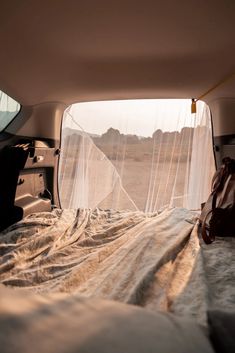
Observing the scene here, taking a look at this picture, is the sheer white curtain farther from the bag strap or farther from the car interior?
the bag strap

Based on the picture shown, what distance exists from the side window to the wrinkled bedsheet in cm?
84

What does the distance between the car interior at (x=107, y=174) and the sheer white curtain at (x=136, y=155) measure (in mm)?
15

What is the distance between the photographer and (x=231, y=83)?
6.30ft

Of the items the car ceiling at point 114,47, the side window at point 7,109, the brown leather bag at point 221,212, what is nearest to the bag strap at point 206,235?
the brown leather bag at point 221,212

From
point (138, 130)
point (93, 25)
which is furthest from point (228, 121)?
point (93, 25)

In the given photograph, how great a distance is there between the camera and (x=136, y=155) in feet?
8.83

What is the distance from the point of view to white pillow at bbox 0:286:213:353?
35 centimetres

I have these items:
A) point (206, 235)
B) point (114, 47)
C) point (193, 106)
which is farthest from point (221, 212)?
point (193, 106)

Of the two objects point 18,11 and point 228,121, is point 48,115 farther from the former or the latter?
point 228,121

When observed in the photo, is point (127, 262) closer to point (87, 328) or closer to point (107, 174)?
point (87, 328)

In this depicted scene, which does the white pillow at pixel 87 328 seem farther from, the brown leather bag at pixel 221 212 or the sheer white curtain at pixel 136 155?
the sheer white curtain at pixel 136 155

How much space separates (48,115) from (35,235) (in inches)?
52.9

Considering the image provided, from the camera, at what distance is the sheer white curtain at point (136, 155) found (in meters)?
2.54

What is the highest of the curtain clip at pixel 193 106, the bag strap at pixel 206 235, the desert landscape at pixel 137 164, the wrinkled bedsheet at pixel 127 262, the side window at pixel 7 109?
the curtain clip at pixel 193 106
